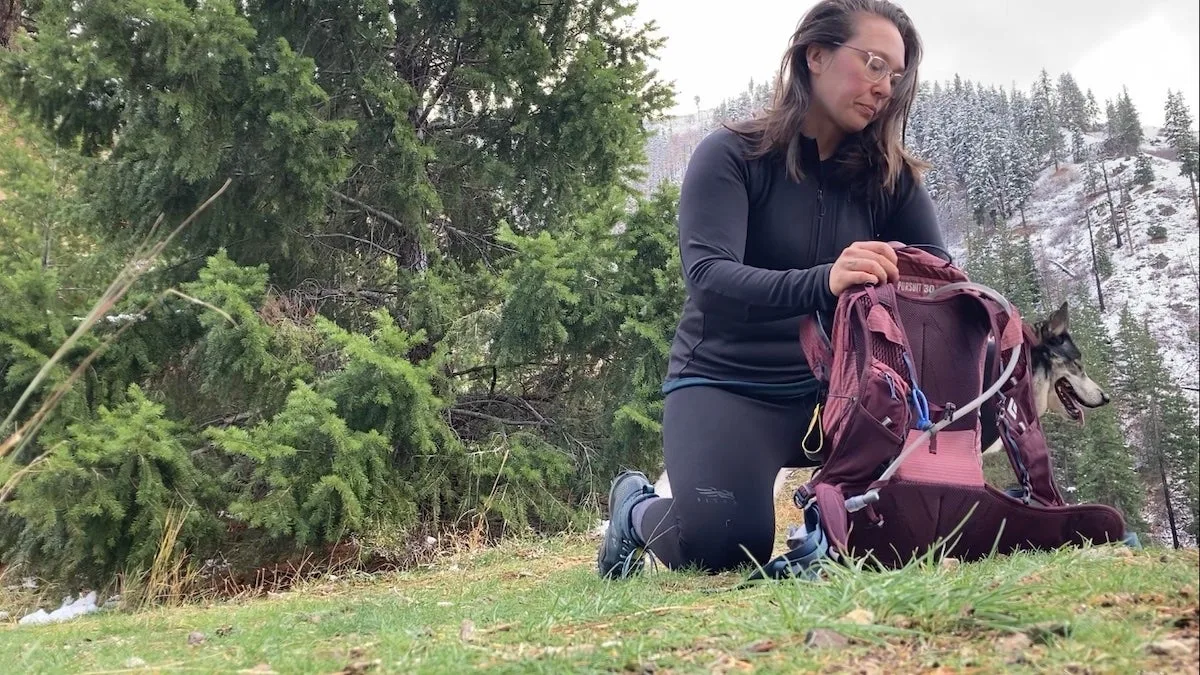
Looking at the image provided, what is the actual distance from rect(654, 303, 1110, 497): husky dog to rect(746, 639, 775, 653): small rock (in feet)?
5.30

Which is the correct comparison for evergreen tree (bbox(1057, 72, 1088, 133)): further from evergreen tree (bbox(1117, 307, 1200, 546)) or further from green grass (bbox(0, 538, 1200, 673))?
green grass (bbox(0, 538, 1200, 673))

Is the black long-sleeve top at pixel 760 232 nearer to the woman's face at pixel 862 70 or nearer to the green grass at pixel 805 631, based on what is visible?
the woman's face at pixel 862 70

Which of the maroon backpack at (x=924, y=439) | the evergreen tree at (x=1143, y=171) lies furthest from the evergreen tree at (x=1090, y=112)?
the maroon backpack at (x=924, y=439)

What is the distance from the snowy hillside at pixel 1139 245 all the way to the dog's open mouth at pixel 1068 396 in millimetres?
319

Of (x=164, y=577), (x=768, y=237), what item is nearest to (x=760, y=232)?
(x=768, y=237)

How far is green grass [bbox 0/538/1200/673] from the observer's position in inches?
37.4

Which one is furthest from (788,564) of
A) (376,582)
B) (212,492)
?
(212,492)

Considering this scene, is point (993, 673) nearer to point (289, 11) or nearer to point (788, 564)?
point (788, 564)

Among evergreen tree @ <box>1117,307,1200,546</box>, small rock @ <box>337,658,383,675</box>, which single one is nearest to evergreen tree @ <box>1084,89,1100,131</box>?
evergreen tree @ <box>1117,307,1200,546</box>

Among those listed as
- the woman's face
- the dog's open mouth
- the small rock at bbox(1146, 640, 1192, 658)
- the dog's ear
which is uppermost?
the woman's face

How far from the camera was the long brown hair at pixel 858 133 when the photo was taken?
2516 millimetres

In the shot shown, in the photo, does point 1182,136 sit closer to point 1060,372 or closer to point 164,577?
point 1060,372

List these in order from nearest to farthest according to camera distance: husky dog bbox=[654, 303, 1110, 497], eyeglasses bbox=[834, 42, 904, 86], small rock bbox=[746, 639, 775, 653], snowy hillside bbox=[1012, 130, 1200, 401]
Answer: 1. small rock bbox=[746, 639, 775, 653]
2. snowy hillside bbox=[1012, 130, 1200, 401]
3. eyeglasses bbox=[834, 42, 904, 86]
4. husky dog bbox=[654, 303, 1110, 497]

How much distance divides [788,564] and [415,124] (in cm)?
474
